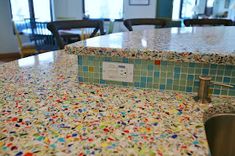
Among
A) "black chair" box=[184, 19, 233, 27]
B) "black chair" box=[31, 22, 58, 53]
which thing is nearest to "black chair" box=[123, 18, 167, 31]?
"black chair" box=[184, 19, 233, 27]

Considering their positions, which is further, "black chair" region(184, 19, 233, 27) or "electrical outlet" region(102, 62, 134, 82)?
"black chair" region(184, 19, 233, 27)

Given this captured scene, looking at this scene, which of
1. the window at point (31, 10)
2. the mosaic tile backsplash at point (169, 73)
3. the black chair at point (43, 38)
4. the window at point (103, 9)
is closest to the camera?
the mosaic tile backsplash at point (169, 73)

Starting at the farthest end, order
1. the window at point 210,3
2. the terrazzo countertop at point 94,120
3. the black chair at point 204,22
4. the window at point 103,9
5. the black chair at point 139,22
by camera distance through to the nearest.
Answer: the window at point 210,3
the window at point 103,9
the black chair at point 204,22
the black chair at point 139,22
the terrazzo countertop at point 94,120

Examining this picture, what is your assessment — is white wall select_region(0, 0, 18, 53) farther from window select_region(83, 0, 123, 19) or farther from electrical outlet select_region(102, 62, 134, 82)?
electrical outlet select_region(102, 62, 134, 82)

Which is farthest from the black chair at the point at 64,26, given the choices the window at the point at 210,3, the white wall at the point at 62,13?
the window at the point at 210,3

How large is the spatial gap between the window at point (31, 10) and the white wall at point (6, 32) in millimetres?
128

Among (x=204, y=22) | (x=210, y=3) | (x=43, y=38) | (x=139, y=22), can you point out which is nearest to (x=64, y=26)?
(x=139, y=22)

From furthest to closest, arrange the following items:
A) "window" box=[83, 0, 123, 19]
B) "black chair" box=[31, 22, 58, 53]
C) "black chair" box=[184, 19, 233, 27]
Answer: "window" box=[83, 0, 123, 19] < "black chair" box=[31, 22, 58, 53] < "black chair" box=[184, 19, 233, 27]

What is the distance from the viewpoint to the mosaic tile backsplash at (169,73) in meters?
0.69

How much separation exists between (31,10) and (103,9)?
63.4 inches

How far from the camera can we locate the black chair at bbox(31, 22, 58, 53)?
344cm

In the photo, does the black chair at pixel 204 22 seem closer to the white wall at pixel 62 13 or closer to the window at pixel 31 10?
the white wall at pixel 62 13

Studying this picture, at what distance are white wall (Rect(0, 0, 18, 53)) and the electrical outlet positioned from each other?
4723 mm

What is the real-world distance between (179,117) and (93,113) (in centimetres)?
23
